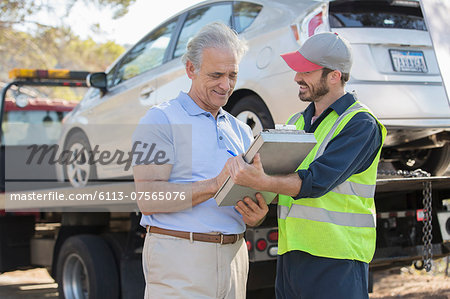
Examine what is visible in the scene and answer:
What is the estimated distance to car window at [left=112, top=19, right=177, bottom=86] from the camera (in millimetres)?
5422

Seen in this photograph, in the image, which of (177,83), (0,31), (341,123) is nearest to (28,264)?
(177,83)

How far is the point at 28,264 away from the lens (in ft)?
18.2

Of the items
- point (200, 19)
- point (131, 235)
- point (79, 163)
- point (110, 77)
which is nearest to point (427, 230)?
point (131, 235)

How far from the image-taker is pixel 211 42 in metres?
2.29

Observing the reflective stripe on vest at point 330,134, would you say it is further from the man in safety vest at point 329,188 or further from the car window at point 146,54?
the car window at point 146,54

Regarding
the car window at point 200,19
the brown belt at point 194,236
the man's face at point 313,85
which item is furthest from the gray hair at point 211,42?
the car window at point 200,19

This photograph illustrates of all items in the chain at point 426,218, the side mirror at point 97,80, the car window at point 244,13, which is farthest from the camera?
the side mirror at point 97,80

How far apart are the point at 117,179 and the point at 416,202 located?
324 centimetres

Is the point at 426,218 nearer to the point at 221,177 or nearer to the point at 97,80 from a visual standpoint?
the point at 221,177

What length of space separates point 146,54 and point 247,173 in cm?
395

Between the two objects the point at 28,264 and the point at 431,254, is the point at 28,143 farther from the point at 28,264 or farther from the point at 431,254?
the point at 431,254

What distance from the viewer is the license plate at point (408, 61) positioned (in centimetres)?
381

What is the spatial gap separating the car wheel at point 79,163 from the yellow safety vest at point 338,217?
Answer: 4259mm

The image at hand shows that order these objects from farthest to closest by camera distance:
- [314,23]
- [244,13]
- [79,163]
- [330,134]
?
[79,163] → [244,13] → [314,23] → [330,134]
